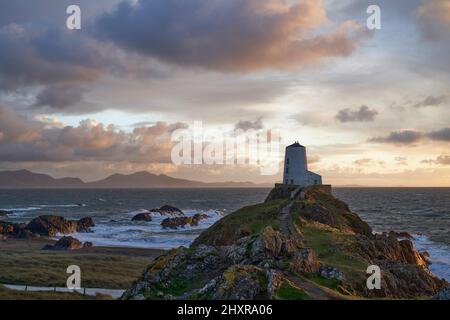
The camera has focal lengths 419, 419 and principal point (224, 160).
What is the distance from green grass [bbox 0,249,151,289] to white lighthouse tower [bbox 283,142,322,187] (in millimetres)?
24971

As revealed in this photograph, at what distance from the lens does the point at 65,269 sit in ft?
158

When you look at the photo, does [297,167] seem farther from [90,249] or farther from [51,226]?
[51,226]

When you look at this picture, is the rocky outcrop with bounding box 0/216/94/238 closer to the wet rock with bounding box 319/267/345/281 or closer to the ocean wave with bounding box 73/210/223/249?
the ocean wave with bounding box 73/210/223/249

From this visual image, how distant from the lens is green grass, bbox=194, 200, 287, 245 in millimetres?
41812

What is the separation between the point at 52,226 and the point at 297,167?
5705 centimetres

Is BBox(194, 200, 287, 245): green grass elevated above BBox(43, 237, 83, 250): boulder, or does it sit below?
above

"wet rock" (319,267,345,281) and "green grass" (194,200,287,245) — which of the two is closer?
"wet rock" (319,267,345,281)

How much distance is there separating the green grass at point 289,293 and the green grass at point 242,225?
19.5m

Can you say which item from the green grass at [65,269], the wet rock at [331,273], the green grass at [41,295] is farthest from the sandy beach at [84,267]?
the wet rock at [331,273]

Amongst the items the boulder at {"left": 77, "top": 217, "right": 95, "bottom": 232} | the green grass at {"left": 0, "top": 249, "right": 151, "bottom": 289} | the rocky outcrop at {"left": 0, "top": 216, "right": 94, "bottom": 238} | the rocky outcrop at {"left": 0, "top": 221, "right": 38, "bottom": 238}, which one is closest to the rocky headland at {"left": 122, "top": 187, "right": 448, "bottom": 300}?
the green grass at {"left": 0, "top": 249, "right": 151, "bottom": 289}

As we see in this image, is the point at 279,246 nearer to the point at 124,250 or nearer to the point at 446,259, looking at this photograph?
the point at 446,259
